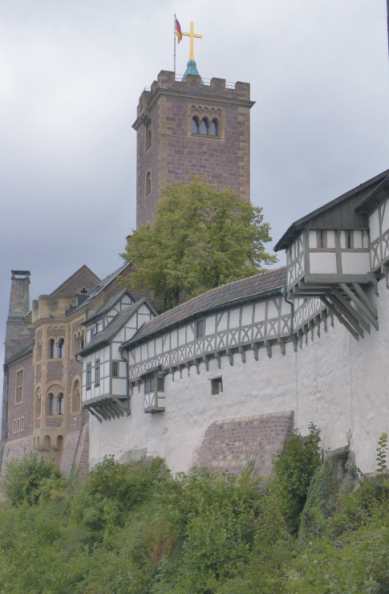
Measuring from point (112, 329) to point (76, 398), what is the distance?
9468 millimetres

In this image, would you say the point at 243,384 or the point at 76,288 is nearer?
the point at 243,384

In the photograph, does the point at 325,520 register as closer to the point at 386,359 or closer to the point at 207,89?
the point at 386,359

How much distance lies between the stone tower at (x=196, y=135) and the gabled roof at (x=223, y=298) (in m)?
14.2

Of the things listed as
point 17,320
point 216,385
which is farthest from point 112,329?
point 17,320

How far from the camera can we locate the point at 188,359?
3681 centimetres

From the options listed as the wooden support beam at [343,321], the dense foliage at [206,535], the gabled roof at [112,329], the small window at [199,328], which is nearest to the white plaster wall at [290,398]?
the wooden support beam at [343,321]

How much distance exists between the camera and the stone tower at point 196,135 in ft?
180

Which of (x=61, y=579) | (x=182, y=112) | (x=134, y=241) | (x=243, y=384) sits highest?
(x=182, y=112)

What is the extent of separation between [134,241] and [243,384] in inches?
653

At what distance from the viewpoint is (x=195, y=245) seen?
46188 millimetres

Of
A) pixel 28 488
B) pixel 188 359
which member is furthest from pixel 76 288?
pixel 188 359

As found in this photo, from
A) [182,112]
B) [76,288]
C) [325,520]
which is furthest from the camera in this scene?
[76,288]

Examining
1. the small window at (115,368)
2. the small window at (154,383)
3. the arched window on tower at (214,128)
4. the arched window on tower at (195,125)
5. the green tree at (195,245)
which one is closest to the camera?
the small window at (154,383)

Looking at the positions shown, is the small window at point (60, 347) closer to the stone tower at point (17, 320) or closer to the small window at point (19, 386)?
the small window at point (19, 386)
